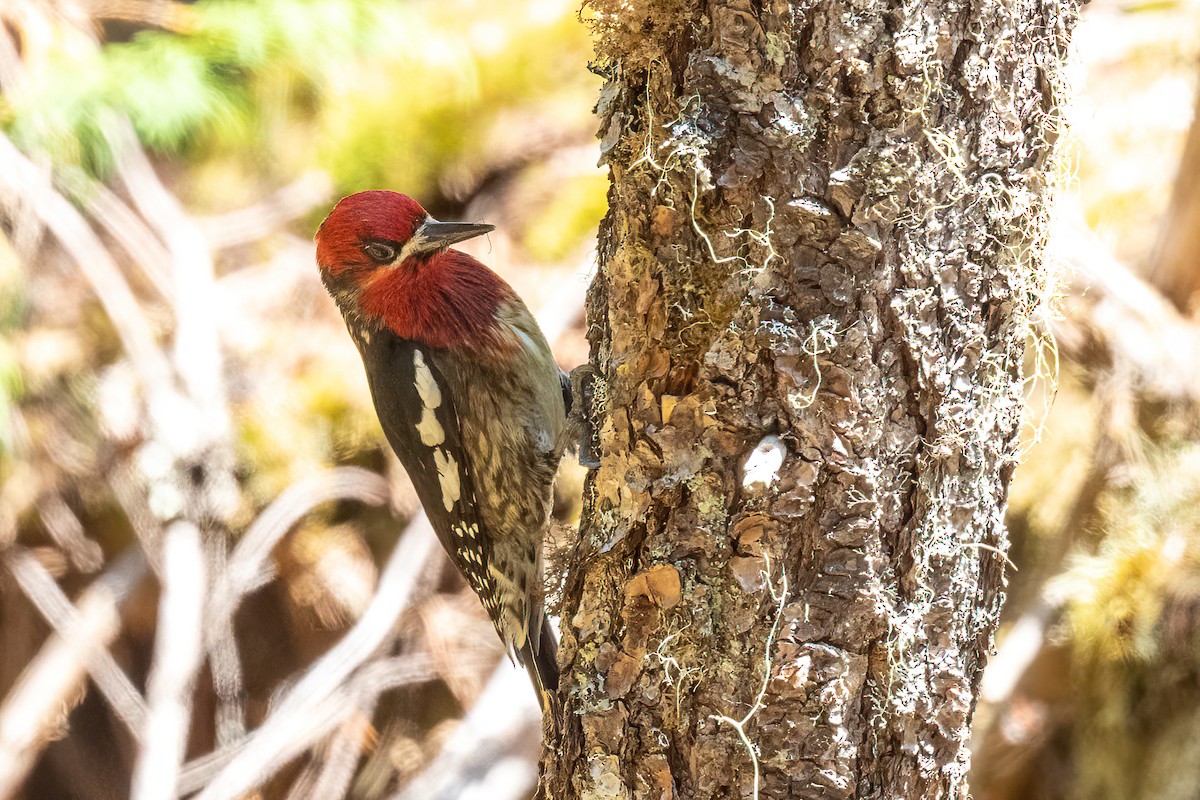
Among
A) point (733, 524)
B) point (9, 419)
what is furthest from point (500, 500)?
point (9, 419)

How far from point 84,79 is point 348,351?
1138 mm

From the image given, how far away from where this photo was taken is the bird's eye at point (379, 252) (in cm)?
180

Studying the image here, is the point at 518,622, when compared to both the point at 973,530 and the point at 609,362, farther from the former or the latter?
the point at 973,530

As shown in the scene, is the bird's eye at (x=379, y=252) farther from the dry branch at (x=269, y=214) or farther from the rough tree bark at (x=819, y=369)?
the dry branch at (x=269, y=214)

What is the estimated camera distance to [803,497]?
108cm

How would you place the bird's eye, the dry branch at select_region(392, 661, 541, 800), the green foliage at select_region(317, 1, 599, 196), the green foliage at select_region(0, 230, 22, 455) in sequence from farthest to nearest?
the green foliage at select_region(317, 1, 599, 196) → the green foliage at select_region(0, 230, 22, 455) → the dry branch at select_region(392, 661, 541, 800) → the bird's eye

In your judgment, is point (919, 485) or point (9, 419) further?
point (9, 419)

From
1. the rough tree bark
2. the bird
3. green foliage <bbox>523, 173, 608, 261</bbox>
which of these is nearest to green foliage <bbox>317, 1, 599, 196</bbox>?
green foliage <bbox>523, 173, 608, 261</bbox>

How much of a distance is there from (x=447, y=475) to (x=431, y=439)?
80 mm

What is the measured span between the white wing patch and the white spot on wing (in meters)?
0.03

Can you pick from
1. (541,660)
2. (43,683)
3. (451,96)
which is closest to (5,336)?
(43,683)

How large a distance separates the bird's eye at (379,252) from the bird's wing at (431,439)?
149 millimetres

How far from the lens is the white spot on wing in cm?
189

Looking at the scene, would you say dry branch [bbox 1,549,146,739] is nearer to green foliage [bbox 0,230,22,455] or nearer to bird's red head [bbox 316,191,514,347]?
green foliage [bbox 0,230,22,455]
